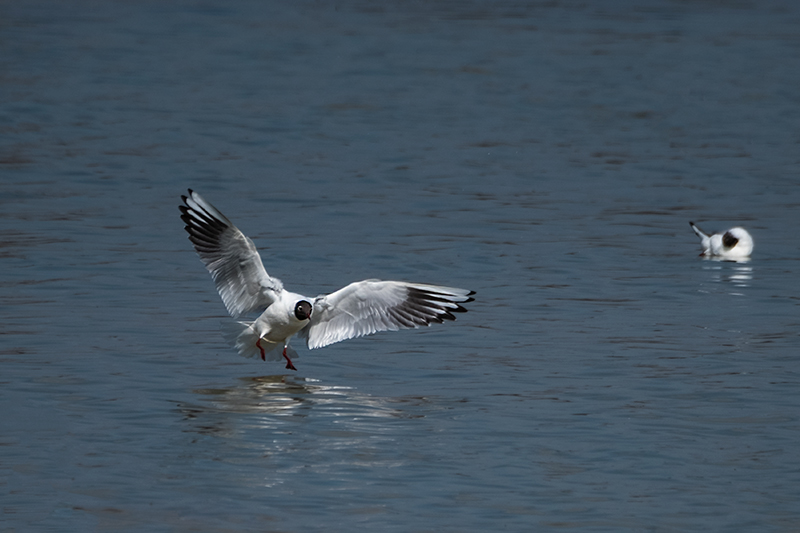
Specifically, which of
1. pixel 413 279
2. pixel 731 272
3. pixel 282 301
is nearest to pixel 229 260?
pixel 282 301

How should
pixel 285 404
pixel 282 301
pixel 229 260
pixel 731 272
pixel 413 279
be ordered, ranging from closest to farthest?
pixel 285 404, pixel 282 301, pixel 229 260, pixel 413 279, pixel 731 272

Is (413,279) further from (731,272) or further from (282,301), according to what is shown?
(731,272)

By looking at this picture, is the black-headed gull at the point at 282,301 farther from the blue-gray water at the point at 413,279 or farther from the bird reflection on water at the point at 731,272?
the bird reflection on water at the point at 731,272

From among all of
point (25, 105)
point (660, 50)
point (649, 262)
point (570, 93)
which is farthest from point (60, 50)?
point (649, 262)

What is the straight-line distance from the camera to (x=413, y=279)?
12586 mm

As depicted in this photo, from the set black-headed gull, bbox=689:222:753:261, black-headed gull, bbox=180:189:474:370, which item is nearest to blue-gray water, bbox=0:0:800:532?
black-headed gull, bbox=689:222:753:261

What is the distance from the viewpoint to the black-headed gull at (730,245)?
13695 millimetres

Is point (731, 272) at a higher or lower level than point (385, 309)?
higher

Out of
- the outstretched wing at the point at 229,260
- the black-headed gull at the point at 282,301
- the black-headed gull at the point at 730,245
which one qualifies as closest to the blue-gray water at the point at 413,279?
the black-headed gull at the point at 730,245

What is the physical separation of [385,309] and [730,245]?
5.33 m

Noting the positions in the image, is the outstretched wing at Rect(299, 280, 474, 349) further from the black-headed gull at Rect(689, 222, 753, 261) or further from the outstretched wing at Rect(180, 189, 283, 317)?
the black-headed gull at Rect(689, 222, 753, 261)

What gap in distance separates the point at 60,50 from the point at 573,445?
2232 centimetres

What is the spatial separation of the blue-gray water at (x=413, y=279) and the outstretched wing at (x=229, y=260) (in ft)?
1.76

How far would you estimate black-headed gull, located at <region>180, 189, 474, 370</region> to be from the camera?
968 centimetres
